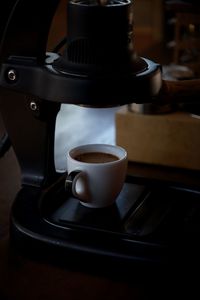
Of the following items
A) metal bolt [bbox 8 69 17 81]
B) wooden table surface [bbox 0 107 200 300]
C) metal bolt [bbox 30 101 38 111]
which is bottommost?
wooden table surface [bbox 0 107 200 300]

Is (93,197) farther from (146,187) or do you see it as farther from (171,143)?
(171,143)

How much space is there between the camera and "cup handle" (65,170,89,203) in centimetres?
69

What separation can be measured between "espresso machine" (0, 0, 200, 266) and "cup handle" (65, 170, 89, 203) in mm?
25

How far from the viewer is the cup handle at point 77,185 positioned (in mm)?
686

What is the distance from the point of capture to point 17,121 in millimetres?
763

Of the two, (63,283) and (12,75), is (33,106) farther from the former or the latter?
(63,283)

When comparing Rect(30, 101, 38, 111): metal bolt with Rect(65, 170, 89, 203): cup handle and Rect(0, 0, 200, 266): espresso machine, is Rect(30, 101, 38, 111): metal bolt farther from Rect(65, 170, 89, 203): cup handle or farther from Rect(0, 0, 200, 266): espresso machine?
Rect(65, 170, 89, 203): cup handle

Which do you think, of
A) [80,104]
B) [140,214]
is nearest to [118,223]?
[140,214]

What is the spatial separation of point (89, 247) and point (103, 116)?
604mm

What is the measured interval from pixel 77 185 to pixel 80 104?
12 cm

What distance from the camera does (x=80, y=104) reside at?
0.63 metres

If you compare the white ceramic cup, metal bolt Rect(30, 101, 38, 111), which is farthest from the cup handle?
metal bolt Rect(30, 101, 38, 111)

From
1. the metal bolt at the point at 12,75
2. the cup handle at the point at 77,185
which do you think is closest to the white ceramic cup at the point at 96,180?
the cup handle at the point at 77,185

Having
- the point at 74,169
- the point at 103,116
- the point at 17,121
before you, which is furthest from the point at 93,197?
the point at 103,116
